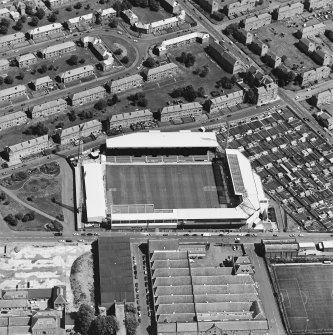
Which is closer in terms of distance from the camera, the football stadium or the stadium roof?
the stadium roof

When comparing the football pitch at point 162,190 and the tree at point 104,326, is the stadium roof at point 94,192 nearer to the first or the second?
the football pitch at point 162,190

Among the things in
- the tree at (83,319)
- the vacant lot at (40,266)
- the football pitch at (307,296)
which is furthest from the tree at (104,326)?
the football pitch at (307,296)

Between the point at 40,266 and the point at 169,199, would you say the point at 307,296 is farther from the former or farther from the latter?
the point at 40,266

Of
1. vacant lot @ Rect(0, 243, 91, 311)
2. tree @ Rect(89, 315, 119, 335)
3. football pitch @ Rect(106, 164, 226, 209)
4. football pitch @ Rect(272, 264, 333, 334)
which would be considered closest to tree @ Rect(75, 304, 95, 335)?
tree @ Rect(89, 315, 119, 335)

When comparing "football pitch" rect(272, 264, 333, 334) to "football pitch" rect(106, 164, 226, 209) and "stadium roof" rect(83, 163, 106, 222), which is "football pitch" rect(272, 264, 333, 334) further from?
"stadium roof" rect(83, 163, 106, 222)

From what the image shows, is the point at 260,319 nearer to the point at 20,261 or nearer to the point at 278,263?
the point at 278,263

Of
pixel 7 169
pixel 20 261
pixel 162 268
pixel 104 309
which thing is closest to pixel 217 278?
pixel 162 268
